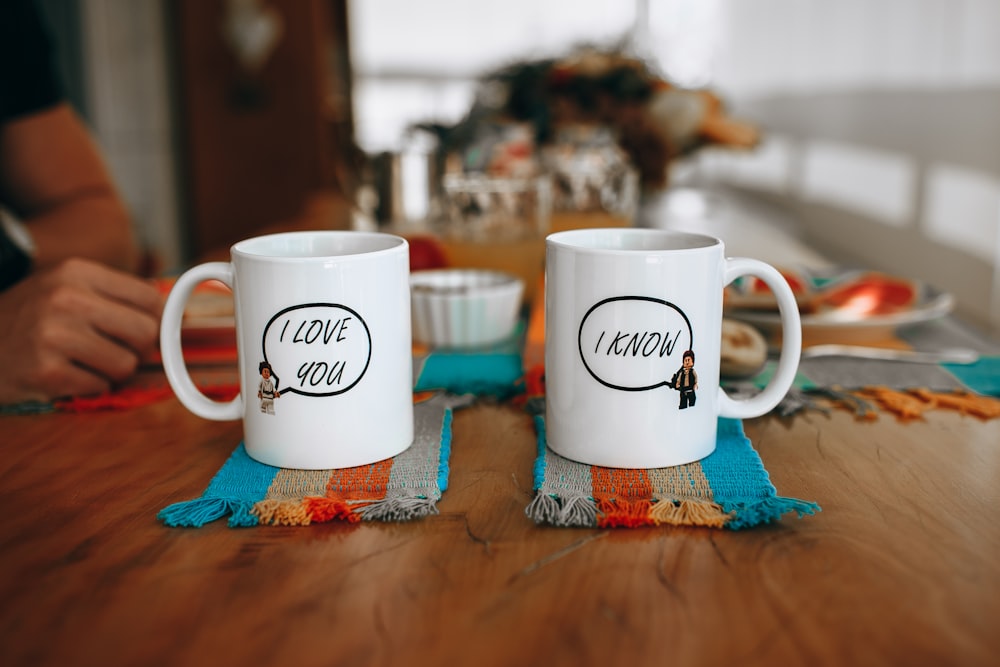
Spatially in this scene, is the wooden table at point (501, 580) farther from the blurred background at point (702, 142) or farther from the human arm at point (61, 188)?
the blurred background at point (702, 142)

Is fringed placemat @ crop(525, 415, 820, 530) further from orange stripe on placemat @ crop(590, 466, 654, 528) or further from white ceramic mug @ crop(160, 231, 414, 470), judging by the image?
white ceramic mug @ crop(160, 231, 414, 470)

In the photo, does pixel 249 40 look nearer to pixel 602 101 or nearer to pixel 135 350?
pixel 602 101

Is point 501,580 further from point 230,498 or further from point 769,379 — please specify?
point 769,379

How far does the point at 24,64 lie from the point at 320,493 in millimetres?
1199

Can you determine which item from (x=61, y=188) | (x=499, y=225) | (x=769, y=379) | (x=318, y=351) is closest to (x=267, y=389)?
(x=318, y=351)

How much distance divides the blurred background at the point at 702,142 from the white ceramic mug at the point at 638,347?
3.51 feet

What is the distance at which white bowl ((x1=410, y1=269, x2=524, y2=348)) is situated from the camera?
824 millimetres

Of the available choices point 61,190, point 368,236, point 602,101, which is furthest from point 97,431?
point 602,101

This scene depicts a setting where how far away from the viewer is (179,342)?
55cm

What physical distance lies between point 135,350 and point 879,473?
0.60 m

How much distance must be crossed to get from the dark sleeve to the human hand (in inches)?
30.7

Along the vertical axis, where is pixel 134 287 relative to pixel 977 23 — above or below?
below

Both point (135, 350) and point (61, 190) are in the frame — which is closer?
point (135, 350)

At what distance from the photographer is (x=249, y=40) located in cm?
318
